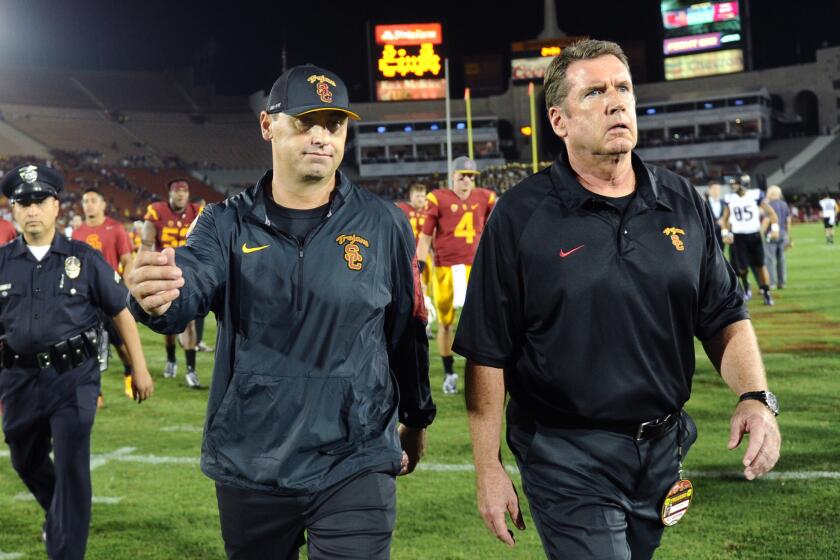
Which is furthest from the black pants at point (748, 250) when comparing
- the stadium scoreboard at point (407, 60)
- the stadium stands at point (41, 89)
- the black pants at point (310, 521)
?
the stadium scoreboard at point (407, 60)

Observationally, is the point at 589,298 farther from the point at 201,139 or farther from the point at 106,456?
the point at 201,139

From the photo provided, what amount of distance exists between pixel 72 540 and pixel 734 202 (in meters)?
12.8

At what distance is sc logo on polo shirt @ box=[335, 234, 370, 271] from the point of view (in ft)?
9.76

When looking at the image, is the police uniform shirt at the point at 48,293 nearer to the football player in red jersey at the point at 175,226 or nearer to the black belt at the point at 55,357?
the black belt at the point at 55,357

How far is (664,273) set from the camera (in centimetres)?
275

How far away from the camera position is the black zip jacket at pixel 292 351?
2.85 metres

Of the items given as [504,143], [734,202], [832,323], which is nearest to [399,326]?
[832,323]

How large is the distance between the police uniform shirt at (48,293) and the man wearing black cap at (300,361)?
2.13 meters

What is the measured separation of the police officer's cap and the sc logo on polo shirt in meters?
2.52

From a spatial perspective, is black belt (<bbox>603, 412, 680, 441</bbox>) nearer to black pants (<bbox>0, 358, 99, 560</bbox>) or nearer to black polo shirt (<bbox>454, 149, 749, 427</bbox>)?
black polo shirt (<bbox>454, 149, 749, 427</bbox>)

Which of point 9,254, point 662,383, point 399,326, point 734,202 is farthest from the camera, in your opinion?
point 734,202

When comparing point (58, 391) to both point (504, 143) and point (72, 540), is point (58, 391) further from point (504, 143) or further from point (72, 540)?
point (504, 143)

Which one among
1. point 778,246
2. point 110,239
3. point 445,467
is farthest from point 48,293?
point 778,246

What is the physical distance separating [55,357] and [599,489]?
306cm
